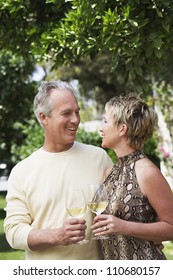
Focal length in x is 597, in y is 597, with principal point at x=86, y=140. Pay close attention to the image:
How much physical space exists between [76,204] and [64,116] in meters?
0.40

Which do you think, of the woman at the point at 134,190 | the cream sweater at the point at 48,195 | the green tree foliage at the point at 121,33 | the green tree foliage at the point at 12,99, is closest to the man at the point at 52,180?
the cream sweater at the point at 48,195

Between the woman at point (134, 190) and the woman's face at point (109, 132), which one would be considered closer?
the woman at point (134, 190)

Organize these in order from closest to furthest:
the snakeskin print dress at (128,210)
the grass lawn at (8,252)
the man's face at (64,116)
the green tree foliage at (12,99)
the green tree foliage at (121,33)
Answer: the snakeskin print dress at (128,210), the man's face at (64,116), the green tree foliage at (121,33), the grass lawn at (8,252), the green tree foliage at (12,99)

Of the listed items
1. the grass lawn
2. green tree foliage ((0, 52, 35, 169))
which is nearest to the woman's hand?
the grass lawn

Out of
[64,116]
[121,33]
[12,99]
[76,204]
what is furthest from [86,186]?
[12,99]

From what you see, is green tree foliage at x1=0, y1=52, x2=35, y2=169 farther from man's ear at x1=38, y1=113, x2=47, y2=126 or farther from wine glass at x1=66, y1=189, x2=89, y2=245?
wine glass at x1=66, y1=189, x2=89, y2=245

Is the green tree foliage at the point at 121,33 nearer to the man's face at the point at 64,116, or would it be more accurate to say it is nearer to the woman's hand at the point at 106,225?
the man's face at the point at 64,116

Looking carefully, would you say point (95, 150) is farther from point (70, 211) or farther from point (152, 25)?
point (152, 25)

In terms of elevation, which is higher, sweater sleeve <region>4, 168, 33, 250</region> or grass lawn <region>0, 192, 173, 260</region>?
sweater sleeve <region>4, 168, 33, 250</region>

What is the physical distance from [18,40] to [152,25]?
2.00 m

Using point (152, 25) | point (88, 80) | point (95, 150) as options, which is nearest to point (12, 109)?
point (152, 25)

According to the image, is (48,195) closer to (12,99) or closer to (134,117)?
(134,117)

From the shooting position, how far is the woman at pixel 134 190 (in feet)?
8.05

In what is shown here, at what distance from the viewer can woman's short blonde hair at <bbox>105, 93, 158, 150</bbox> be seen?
8.39ft
